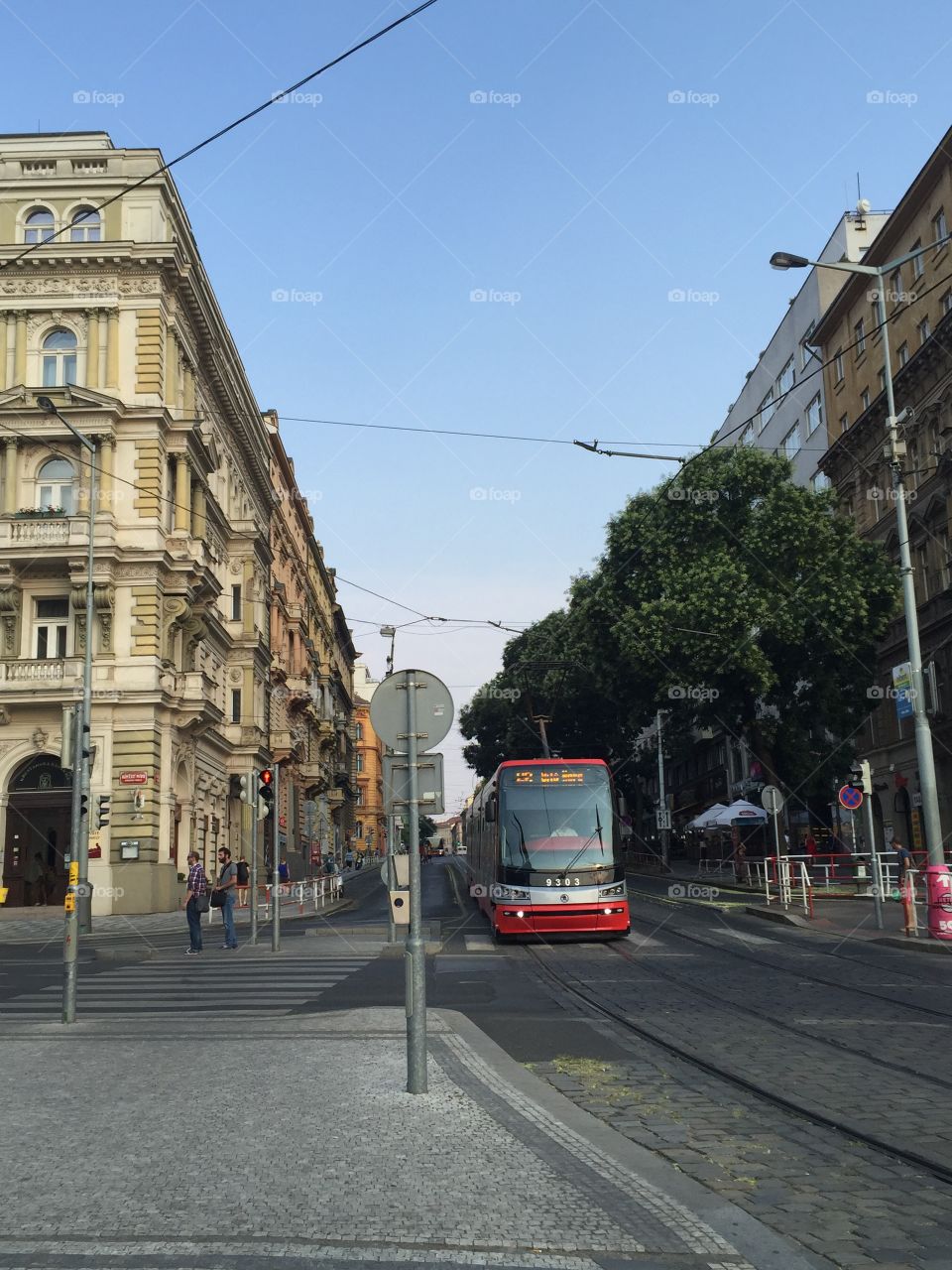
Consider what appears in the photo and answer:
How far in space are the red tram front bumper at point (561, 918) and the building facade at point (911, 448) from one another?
19742mm

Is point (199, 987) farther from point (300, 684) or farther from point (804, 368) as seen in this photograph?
point (300, 684)

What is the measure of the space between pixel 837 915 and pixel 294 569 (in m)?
50.3

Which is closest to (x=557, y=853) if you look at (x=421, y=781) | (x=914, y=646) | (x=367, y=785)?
(x=914, y=646)

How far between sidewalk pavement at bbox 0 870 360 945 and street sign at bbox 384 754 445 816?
65.9 feet

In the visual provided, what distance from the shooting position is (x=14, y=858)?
35.5 metres


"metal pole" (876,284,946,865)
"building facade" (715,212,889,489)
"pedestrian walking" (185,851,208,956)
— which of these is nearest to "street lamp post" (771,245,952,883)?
"metal pole" (876,284,946,865)

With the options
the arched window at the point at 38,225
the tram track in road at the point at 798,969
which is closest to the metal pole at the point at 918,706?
the tram track in road at the point at 798,969

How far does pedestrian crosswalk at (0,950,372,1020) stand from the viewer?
13.2m

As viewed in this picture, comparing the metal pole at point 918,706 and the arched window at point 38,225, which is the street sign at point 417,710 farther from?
the arched window at point 38,225

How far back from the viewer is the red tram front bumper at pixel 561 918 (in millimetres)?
19984

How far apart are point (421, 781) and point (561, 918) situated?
1225 cm

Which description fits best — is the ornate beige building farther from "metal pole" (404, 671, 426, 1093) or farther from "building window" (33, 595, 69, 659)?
"metal pole" (404, 671, 426, 1093)

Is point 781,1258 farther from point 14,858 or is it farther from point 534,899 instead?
point 14,858

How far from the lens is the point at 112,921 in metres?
31.6
